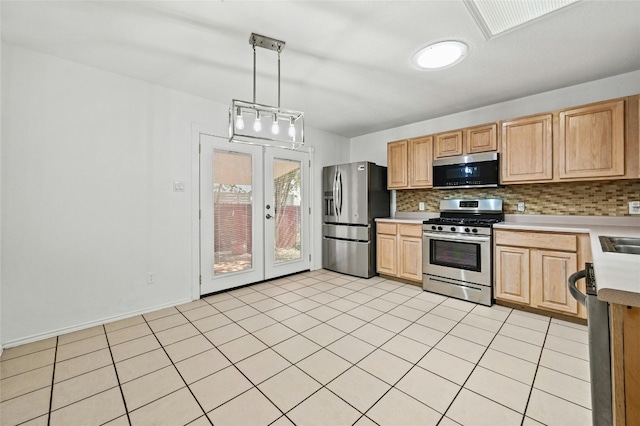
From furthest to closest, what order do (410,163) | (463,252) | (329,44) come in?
1. (410,163)
2. (463,252)
3. (329,44)

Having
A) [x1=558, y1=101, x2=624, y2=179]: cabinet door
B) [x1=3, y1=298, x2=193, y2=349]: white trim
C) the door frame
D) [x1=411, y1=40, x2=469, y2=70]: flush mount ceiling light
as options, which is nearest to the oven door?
[x1=558, y1=101, x2=624, y2=179]: cabinet door

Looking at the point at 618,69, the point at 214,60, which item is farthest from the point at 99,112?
the point at 618,69

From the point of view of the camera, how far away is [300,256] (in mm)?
4492

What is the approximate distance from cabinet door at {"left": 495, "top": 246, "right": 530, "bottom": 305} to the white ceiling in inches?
72.0

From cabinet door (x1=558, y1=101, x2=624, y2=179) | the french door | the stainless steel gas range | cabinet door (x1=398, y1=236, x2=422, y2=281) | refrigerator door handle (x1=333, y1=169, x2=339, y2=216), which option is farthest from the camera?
refrigerator door handle (x1=333, y1=169, x2=339, y2=216)

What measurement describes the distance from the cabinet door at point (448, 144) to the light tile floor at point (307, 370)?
6.50ft

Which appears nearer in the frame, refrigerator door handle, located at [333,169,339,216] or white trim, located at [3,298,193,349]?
white trim, located at [3,298,193,349]

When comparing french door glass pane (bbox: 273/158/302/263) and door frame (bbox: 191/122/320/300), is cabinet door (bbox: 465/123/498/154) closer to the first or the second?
french door glass pane (bbox: 273/158/302/263)

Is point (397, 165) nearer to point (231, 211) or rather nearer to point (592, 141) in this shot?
point (592, 141)

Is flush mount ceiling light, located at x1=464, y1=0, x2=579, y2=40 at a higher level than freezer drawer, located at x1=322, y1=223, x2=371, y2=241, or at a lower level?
higher

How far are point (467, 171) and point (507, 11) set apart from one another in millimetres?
1918

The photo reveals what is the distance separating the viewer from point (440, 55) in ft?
7.71

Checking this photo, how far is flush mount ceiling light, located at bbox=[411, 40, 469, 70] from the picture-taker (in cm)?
221

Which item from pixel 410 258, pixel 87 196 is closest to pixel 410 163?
pixel 410 258
